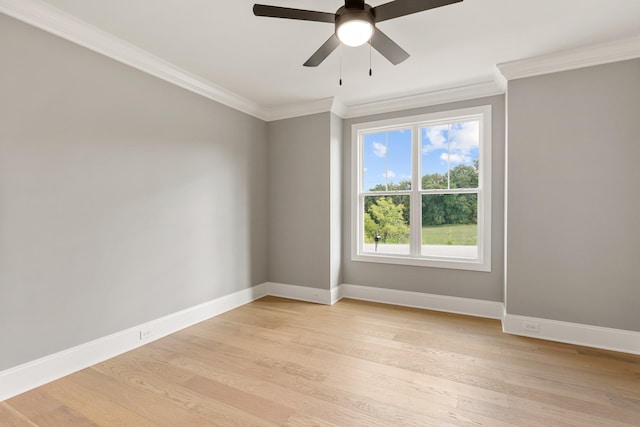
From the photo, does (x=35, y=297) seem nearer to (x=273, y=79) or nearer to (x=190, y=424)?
(x=190, y=424)

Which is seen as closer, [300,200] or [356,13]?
[356,13]

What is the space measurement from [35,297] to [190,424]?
149cm

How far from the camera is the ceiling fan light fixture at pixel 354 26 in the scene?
5.98ft

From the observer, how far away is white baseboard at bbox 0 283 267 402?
2.14m

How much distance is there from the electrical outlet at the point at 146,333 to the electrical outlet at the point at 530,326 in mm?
3732

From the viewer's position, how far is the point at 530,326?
313 cm

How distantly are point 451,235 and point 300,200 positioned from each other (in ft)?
6.82

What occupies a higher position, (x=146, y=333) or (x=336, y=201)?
(x=336, y=201)

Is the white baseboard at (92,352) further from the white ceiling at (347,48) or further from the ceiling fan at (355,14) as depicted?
the ceiling fan at (355,14)

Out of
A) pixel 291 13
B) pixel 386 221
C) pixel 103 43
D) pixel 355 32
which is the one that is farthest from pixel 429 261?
pixel 103 43

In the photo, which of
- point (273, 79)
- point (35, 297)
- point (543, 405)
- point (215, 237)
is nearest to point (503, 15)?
point (273, 79)

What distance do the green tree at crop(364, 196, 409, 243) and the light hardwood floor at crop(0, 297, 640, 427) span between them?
4.34 ft

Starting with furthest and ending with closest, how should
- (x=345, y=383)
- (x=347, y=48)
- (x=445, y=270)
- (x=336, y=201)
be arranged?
1. (x=336, y=201)
2. (x=445, y=270)
3. (x=347, y=48)
4. (x=345, y=383)

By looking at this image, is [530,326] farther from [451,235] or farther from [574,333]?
[451,235]
